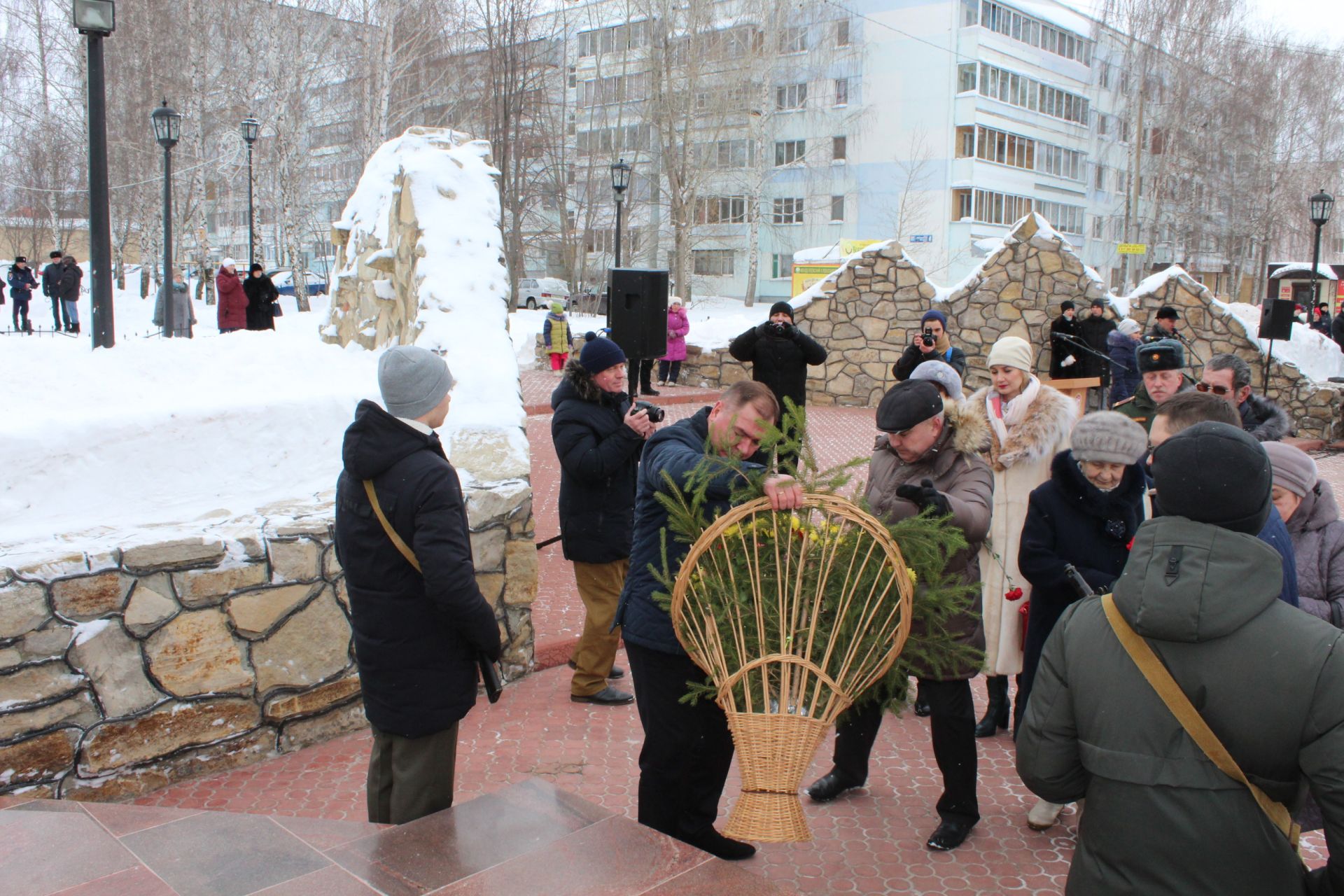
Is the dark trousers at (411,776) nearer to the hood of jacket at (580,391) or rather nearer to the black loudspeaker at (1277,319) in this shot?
the hood of jacket at (580,391)

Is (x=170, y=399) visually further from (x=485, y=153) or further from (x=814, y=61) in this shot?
(x=814, y=61)

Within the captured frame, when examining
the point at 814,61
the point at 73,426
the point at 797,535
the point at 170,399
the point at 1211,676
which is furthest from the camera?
the point at 814,61

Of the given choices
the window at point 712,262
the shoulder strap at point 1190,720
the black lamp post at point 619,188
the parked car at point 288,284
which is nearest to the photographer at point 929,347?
the shoulder strap at point 1190,720

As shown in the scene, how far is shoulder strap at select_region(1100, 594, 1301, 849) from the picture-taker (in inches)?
71.1

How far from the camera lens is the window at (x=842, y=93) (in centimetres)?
4147

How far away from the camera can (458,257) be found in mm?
6793

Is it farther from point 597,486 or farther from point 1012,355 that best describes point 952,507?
point 597,486

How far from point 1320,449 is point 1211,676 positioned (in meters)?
14.9

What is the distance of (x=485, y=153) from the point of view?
301 inches

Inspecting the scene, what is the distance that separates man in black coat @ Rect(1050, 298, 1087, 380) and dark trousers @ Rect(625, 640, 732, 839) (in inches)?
490

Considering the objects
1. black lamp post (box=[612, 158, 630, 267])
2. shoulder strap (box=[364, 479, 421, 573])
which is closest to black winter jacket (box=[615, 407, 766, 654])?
shoulder strap (box=[364, 479, 421, 573])

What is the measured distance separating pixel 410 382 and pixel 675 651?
1.10 meters

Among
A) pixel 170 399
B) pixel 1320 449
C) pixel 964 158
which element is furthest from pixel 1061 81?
pixel 170 399

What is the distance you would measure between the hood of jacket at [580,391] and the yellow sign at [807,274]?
24.4m
